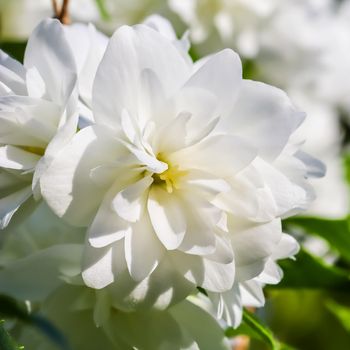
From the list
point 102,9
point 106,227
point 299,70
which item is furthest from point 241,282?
point 299,70

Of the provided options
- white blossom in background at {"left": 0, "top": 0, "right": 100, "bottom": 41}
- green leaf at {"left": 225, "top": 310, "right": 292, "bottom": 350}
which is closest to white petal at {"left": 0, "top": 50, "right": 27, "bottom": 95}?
green leaf at {"left": 225, "top": 310, "right": 292, "bottom": 350}

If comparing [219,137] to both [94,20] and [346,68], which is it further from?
[346,68]

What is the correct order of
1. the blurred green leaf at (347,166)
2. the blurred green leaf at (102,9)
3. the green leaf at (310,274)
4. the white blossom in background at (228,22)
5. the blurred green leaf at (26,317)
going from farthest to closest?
the blurred green leaf at (347,166), the white blossom in background at (228,22), the blurred green leaf at (102,9), the green leaf at (310,274), the blurred green leaf at (26,317)

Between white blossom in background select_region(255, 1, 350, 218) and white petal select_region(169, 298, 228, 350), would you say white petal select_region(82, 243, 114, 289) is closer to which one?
white petal select_region(169, 298, 228, 350)

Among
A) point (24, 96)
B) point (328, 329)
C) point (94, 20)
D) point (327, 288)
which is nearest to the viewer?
point (24, 96)

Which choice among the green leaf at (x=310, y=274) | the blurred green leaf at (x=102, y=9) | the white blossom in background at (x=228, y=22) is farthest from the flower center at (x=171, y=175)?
the white blossom in background at (x=228, y=22)

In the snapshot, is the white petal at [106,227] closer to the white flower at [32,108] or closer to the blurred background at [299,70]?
the white flower at [32,108]

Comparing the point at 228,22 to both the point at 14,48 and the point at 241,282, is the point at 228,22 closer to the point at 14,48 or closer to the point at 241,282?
the point at 14,48

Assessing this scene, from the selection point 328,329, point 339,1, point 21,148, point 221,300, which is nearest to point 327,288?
point 328,329
